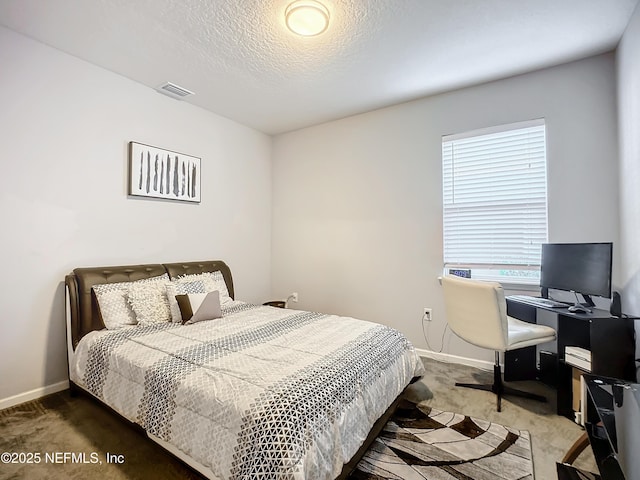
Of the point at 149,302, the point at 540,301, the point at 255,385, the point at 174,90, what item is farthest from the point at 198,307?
the point at 540,301

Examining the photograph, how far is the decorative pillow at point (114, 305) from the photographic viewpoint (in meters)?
2.44

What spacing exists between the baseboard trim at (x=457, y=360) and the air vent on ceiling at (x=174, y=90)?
3.60m

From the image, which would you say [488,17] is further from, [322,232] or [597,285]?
[322,232]

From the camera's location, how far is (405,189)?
3.49 m

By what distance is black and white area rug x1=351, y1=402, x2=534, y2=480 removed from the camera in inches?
A: 65.5

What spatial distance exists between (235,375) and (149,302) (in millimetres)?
1445

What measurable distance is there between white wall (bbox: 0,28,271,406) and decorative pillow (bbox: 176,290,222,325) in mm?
838

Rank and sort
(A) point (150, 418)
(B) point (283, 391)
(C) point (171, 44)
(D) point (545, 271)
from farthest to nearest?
(D) point (545, 271) < (C) point (171, 44) < (A) point (150, 418) < (B) point (283, 391)

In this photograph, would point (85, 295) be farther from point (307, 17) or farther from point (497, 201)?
point (497, 201)

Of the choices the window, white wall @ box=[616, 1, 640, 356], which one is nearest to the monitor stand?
white wall @ box=[616, 1, 640, 356]

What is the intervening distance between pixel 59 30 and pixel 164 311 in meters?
2.27

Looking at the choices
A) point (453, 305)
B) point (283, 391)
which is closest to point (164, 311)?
point (283, 391)

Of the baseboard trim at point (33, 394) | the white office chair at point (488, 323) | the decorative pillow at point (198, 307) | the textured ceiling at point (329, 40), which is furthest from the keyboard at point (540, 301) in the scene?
the baseboard trim at point (33, 394)

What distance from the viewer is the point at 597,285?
2.22 meters
